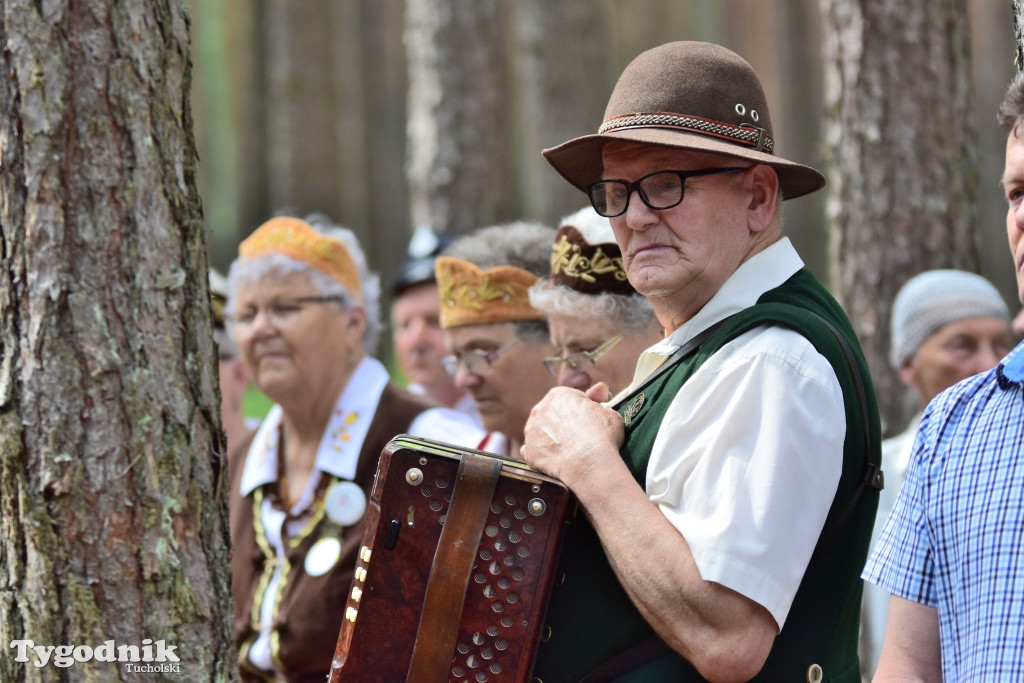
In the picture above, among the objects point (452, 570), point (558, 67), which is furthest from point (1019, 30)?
point (558, 67)

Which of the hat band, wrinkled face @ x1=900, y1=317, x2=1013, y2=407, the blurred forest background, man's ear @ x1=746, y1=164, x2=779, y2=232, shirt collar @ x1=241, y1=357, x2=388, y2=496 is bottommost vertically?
shirt collar @ x1=241, y1=357, x2=388, y2=496

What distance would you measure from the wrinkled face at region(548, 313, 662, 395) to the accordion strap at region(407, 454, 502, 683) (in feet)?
3.21

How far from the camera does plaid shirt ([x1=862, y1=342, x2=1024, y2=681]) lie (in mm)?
1979

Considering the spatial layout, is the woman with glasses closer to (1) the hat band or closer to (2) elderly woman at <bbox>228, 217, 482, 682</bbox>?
(2) elderly woman at <bbox>228, 217, 482, 682</bbox>

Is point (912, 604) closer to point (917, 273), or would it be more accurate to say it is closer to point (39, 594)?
point (39, 594)

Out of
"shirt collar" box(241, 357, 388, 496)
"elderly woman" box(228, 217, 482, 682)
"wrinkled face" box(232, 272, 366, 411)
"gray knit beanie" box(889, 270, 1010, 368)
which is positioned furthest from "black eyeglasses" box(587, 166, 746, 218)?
"gray knit beanie" box(889, 270, 1010, 368)

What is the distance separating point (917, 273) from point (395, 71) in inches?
845

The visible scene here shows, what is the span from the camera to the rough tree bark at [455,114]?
888 centimetres

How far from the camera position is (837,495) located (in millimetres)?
2449

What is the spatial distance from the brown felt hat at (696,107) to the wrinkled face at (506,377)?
1.64 meters

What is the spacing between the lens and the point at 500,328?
14.5ft

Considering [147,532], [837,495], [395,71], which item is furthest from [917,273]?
[395,71]

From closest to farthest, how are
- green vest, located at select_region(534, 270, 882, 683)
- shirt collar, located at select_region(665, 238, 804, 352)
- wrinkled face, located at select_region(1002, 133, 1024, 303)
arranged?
wrinkled face, located at select_region(1002, 133, 1024, 303)
green vest, located at select_region(534, 270, 882, 683)
shirt collar, located at select_region(665, 238, 804, 352)

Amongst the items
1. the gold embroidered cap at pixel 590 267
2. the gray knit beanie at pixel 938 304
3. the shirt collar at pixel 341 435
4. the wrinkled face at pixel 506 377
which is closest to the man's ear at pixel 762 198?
the gold embroidered cap at pixel 590 267
